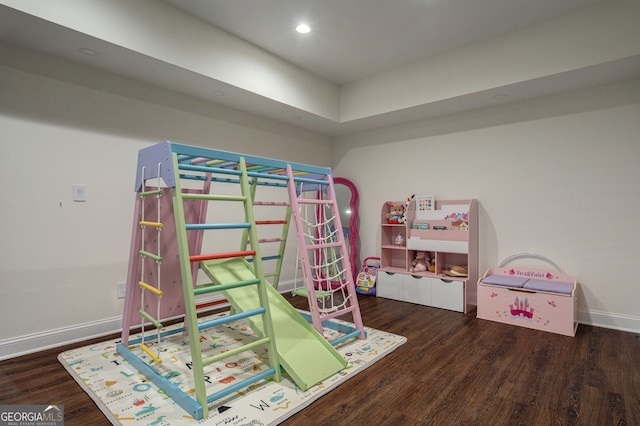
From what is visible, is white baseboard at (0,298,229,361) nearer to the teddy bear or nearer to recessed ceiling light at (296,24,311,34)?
recessed ceiling light at (296,24,311,34)

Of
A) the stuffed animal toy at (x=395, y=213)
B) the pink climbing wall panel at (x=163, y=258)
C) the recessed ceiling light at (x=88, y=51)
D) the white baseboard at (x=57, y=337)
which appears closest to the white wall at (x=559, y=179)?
the stuffed animal toy at (x=395, y=213)

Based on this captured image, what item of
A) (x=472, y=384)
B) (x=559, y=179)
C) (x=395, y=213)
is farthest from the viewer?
(x=395, y=213)

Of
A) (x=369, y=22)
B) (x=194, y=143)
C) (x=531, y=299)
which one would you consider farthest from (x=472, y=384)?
(x=194, y=143)

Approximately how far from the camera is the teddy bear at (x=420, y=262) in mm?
4121

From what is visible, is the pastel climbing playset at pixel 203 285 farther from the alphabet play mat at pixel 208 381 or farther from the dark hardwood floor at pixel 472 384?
the dark hardwood floor at pixel 472 384

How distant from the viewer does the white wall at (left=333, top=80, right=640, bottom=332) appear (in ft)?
10.3

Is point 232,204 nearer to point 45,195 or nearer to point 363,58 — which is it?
point 45,195

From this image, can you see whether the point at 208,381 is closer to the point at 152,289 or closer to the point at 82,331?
the point at 152,289

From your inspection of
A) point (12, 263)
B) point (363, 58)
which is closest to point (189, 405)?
point (12, 263)

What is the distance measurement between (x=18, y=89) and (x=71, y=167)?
637 millimetres

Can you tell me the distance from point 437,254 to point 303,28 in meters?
2.75

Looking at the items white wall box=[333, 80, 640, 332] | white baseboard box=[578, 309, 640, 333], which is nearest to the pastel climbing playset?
white wall box=[333, 80, 640, 332]

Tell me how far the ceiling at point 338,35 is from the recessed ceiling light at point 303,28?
0.17ft

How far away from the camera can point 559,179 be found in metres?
3.44
